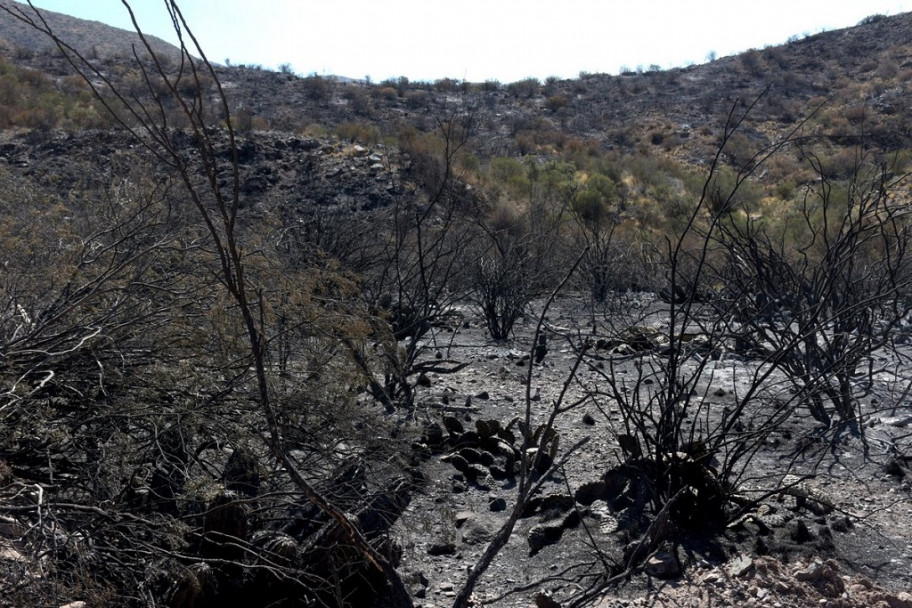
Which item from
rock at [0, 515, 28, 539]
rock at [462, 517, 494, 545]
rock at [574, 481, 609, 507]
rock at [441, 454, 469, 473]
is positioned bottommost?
rock at [462, 517, 494, 545]

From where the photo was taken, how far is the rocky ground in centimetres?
480

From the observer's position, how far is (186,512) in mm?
4891

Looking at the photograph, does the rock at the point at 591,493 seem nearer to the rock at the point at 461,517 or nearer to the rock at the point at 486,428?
the rock at the point at 461,517

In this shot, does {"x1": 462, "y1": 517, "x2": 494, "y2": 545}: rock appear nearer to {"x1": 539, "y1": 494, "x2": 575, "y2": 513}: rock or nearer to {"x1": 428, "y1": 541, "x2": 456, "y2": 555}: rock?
{"x1": 428, "y1": 541, "x2": 456, "y2": 555}: rock

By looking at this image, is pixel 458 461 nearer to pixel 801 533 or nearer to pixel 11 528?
pixel 801 533

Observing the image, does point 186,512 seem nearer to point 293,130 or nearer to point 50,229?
point 50,229

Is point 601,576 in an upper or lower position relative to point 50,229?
lower

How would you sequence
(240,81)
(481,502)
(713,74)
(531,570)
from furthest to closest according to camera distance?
(713,74)
(240,81)
(481,502)
(531,570)

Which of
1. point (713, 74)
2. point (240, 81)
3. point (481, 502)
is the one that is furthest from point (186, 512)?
point (713, 74)

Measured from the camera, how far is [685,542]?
5.45 metres

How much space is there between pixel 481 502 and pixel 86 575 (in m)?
3.89

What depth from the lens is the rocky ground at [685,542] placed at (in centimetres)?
480

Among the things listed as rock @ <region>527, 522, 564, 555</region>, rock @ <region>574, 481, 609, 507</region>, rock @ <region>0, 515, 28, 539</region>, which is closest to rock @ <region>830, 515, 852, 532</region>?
rock @ <region>574, 481, 609, 507</region>

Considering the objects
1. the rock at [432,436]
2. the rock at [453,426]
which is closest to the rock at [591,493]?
the rock at [432,436]
